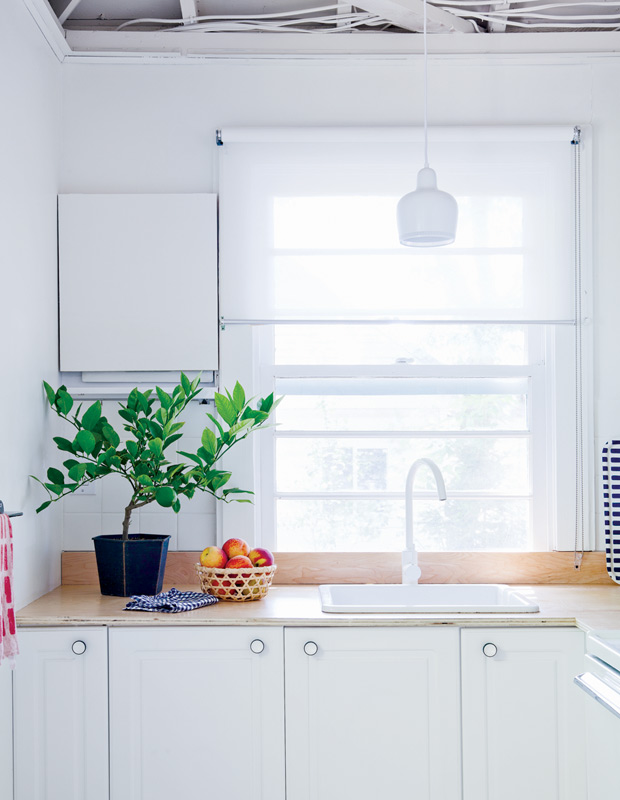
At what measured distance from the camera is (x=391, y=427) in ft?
9.06

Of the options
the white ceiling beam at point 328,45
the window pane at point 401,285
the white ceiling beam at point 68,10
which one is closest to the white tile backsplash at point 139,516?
the window pane at point 401,285

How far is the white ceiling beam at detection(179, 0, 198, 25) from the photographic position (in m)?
2.61

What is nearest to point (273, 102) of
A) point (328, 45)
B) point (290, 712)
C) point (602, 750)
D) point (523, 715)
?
point (328, 45)

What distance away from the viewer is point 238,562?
2361 mm

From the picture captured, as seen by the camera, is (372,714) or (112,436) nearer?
(372,714)

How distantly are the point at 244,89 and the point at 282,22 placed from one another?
0.84 feet

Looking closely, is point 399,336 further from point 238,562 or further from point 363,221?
point 238,562

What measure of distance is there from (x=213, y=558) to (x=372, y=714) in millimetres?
625

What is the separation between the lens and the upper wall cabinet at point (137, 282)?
2.66 m

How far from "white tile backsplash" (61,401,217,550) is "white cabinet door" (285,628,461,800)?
26.2 inches

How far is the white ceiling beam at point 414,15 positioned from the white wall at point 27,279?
103cm

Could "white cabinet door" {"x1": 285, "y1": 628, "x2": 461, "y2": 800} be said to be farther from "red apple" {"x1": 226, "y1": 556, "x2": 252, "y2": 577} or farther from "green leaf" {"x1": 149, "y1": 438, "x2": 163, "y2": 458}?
"green leaf" {"x1": 149, "y1": 438, "x2": 163, "y2": 458}

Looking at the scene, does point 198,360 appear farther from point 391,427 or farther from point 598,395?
point 598,395

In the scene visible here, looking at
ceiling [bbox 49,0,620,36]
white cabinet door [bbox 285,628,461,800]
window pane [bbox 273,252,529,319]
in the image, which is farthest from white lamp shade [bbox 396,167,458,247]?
white cabinet door [bbox 285,628,461,800]
